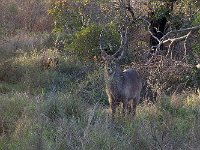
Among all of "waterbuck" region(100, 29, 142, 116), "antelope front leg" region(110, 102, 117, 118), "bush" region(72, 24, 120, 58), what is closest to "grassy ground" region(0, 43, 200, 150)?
"antelope front leg" region(110, 102, 117, 118)

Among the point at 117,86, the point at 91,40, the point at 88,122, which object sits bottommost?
the point at 117,86

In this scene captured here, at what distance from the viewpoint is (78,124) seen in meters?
6.82

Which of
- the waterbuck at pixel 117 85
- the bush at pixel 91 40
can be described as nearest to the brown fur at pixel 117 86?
the waterbuck at pixel 117 85

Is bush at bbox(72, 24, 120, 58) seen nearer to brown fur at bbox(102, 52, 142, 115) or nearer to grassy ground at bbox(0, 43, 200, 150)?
grassy ground at bbox(0, 43, 200, 150)

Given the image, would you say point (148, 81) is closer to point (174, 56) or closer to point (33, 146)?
point (174, 56)

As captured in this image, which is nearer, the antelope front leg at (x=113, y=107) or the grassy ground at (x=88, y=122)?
the grassy ground at (x=88, y=122)

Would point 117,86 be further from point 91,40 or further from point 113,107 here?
point 91,40

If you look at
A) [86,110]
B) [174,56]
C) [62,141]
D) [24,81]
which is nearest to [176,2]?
[174,56]

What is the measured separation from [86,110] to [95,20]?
666 cm

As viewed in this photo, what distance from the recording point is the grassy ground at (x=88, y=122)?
5887 millimetres

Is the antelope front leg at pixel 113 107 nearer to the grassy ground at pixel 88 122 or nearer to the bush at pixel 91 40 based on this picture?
the grassy ground at pixel 88 122

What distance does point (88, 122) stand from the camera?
20.3 feet

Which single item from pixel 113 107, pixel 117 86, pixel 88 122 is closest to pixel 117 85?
pixel 117 86

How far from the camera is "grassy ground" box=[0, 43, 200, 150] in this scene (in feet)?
19.3
